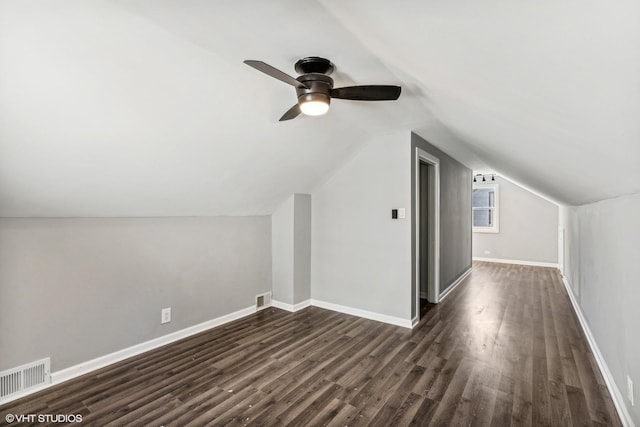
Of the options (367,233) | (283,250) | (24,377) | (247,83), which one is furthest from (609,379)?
(24,377)

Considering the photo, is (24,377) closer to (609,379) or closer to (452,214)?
(609,379)

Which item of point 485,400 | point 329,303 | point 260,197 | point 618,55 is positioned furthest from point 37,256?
point 485,400

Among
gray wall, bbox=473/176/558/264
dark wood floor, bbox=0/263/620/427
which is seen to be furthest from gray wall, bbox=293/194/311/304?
gray wall, bbox=473/176/558/264

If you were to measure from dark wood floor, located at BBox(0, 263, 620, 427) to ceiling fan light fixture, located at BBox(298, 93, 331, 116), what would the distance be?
1.99 m

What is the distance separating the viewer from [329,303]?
164 inches

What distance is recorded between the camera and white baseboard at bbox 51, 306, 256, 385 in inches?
96.0

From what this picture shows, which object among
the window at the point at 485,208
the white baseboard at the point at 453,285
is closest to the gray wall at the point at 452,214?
the white baseboard at the point at 453,285

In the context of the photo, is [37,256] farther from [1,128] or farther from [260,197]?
[260,197]

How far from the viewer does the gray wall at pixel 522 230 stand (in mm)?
7070

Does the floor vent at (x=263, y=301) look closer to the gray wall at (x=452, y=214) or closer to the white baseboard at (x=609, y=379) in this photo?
the gray wall at (x=452, y=214)

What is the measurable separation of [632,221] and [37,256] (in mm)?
3984

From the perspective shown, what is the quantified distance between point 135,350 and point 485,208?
799cm

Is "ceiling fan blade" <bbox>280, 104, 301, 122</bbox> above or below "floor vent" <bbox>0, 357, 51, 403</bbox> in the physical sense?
above

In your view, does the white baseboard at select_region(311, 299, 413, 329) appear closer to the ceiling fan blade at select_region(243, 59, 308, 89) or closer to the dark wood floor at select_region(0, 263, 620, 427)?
the dark wood floor at select_region(0, 263, 620, 427)
